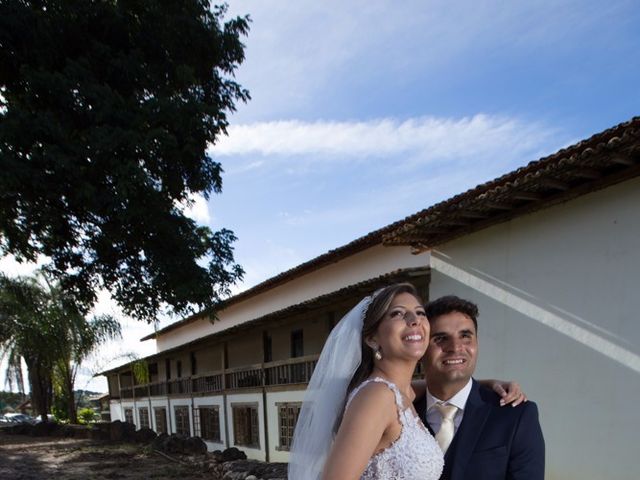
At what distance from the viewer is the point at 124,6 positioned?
32.9ft

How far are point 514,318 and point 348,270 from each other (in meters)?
7.20

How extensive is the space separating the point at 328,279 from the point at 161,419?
57.9ft

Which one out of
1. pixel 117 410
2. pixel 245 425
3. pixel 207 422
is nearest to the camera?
pixel 245 425

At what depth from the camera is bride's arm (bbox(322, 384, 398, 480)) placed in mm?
2076

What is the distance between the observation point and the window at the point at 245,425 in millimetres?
19297

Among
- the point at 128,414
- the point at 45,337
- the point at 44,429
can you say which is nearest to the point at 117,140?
the point at 45,337

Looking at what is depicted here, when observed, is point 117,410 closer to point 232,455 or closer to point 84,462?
point 84,462

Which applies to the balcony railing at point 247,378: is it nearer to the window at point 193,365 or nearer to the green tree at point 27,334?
the window at point 193,365

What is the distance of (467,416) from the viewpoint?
2461 mm

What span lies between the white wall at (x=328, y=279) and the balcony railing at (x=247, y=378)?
6.99 feet

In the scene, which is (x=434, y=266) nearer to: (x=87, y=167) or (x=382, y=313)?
(x=87, y=167)

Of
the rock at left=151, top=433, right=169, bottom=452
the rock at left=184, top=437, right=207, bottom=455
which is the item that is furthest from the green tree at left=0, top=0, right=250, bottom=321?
the rock at left=151, top=433, right=169, bottom=452

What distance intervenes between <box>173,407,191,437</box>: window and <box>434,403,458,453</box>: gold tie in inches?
976

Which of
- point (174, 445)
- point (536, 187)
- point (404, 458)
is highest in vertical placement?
point (536, 187)
